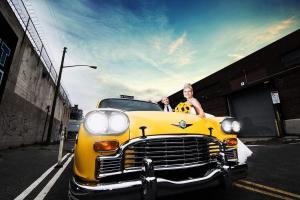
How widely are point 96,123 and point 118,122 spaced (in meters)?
0.21

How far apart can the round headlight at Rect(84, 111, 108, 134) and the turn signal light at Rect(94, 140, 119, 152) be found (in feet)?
0.37

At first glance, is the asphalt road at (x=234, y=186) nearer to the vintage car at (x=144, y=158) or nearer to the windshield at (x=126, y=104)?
the vintage car at (x=144, y=158)

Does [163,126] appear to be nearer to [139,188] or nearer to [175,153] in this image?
[175,153]

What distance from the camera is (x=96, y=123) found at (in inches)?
75.4

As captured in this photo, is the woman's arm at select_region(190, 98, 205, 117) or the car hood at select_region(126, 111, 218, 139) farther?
the woman's arm at select_region(190, 98, 205, 117)

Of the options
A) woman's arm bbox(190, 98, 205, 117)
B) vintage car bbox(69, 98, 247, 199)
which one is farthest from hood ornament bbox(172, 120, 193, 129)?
woman's arm bbox(190, 98, 205, 117)

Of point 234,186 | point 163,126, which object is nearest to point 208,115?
point 234,186

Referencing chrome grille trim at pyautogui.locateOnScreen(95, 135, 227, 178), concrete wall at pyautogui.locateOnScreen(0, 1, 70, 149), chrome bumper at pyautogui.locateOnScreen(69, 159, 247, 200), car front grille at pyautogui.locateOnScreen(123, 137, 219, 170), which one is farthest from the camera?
concrete wall at pyautogui.locateOnScreen(0, 1, 70, 149)

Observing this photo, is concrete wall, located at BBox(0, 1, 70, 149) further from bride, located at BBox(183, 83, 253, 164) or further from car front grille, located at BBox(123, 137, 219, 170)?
car front grille, located at BBox(123, 137, 219, 170)

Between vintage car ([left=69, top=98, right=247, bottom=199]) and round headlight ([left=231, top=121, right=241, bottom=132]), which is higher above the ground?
round headlight ([left=231, top=121, right=241, bottom=132])

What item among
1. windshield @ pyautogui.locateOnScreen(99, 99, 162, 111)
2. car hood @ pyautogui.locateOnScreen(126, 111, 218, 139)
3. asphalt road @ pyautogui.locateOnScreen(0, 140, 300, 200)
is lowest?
asphalt road @ pyautogui.locateOnScreen(0, 140, 300, 200)

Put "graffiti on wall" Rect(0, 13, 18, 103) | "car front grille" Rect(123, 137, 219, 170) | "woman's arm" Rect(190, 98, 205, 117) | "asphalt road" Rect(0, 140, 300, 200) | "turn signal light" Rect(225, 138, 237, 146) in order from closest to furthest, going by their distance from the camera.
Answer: "car front grille" Rect(123, 137, 219, 170)
"turn signal light" Rect(225, 138, 237, 146)
"asphalt road" Rect(0, 140, 300, 200)
"woman's arm" Rect(190, 98, 205, 117)
"graffiti on wall" Rect(0, 13, 18, 103)

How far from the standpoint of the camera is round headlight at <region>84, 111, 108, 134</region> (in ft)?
6.21

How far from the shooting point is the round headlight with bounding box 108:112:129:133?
192 centimetres
